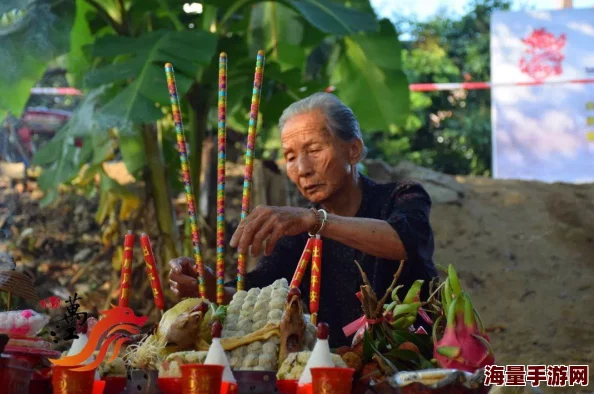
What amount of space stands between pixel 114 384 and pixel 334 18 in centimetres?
399

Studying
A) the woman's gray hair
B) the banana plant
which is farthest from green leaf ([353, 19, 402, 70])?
the woman's gray hair

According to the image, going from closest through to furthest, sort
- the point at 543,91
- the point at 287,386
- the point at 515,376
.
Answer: the point at 287,386, the point at 515,376, the point at 543,91

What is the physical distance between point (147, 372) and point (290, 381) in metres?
0.31

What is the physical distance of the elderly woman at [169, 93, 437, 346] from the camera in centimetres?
255

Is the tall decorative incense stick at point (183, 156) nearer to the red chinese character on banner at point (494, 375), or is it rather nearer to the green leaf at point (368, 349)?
the green leaf at point (368, 349)

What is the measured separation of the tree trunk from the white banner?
3711mm

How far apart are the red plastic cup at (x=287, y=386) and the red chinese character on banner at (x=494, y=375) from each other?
37 centimetres

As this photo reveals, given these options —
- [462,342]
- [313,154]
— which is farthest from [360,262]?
[462,342]

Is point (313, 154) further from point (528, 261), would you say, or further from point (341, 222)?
point (528, 261)

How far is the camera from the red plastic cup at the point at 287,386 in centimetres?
176

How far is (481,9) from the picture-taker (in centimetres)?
1366

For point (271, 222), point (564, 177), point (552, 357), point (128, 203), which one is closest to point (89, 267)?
point (128, 203)

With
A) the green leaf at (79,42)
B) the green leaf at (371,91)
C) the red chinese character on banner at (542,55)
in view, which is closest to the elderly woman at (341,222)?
the green leaf at (371,91)

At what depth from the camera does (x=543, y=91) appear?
342 inches
